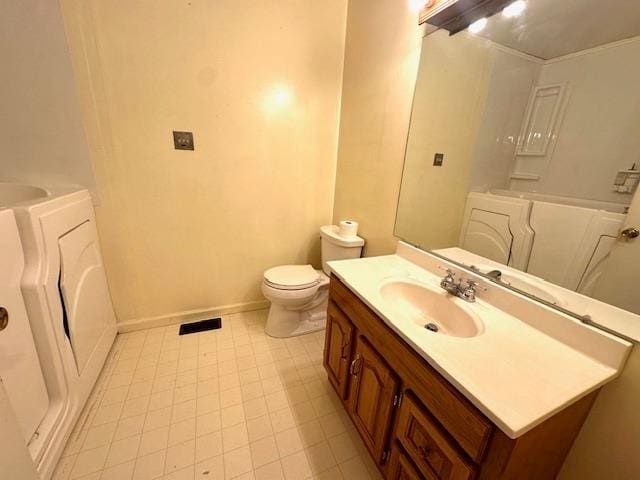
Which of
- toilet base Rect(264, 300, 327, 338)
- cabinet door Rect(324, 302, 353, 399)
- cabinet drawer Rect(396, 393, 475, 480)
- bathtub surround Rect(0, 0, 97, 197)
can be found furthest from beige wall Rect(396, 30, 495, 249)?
bathtub surround Rect(0, 0, 97, 197)

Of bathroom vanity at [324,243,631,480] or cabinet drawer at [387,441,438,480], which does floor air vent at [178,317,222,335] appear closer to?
bathroom vanity at [324,243,631,480]

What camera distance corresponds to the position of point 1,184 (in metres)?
1.25

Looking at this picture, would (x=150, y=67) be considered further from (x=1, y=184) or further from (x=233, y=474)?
(x=233, y=474)

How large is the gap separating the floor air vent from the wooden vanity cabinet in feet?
3.73

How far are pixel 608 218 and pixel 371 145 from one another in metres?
1.13

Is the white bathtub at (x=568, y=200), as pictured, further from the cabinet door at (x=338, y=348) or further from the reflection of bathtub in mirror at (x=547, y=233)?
the cabinet door at (x=338, y=348)

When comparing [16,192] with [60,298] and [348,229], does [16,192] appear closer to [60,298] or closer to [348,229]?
[60,298]

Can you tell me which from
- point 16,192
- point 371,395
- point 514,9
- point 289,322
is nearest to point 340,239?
point 289,322

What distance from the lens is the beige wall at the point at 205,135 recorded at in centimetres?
136

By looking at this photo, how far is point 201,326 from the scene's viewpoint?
6.14 ft

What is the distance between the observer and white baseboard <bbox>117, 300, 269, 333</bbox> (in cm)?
176

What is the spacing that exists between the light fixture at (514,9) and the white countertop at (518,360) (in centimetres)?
97

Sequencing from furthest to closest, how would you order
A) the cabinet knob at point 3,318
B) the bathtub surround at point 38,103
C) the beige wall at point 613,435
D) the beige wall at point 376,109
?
the beige wall at point 376,109
the bathtub surround at point 38,103
the cabinet knob at point 3,318
the beige wall at point 613,435

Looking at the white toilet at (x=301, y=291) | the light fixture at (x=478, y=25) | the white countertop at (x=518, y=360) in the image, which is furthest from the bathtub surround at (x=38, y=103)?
the light fixture at (x=478, y=25)
